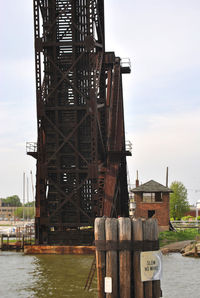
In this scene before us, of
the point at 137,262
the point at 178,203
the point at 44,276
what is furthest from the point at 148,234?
the point at 178,203

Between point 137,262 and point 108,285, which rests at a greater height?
point 137,262

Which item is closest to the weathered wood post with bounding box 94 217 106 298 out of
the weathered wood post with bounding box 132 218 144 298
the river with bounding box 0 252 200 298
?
the weathered wood post with bounding box 132 218 144 298

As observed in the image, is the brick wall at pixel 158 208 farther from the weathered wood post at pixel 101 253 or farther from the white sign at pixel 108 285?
the white sign at pixel 108 285

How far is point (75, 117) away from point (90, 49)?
4409 mm

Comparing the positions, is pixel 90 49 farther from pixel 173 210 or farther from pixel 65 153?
pixel 173 210

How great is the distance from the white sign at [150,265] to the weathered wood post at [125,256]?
331mm

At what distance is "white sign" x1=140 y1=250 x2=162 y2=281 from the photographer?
473 inches

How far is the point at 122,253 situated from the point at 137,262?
42 centimetres

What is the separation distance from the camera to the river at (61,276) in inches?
753

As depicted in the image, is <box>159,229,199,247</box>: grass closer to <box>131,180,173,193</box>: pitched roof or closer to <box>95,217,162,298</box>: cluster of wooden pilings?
<box>131,180,173,193</box>: pitched roof

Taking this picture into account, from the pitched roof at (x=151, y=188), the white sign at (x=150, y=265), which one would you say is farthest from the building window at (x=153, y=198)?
the white sign at (x=150, y=265)

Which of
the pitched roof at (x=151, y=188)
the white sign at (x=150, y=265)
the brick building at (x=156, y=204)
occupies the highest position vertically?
the pitched roof at (x=151, y=188)

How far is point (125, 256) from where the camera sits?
39.0ft

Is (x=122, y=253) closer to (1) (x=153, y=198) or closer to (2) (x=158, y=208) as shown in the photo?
(2) (x=158, y=208)
